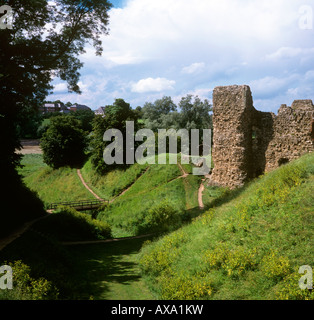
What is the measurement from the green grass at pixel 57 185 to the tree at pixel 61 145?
157 centimetres

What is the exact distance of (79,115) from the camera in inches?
2970

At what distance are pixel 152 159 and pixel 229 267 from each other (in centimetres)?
2198

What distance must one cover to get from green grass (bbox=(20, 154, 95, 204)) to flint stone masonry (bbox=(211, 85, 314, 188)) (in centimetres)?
1747

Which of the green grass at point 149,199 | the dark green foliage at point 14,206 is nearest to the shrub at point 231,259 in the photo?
the green grass at point 149,199

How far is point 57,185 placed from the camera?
118ft

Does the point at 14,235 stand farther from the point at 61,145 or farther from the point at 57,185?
the point at 61,145

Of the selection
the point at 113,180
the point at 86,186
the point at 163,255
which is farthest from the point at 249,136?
the point at 86,186

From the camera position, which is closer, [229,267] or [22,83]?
[229,267]

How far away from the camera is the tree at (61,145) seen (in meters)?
40.2

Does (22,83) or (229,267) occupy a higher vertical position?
(22,83)

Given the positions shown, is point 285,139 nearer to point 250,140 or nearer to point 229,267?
point 250,140

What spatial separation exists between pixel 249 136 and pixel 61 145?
29564 millimetres

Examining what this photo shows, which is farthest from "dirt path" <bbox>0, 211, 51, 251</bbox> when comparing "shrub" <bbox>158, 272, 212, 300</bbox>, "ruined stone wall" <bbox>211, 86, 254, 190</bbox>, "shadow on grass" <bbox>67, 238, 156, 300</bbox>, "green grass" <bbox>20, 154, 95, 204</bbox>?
"green grass" <bbox>20, 154, 95, 204</bbox>
